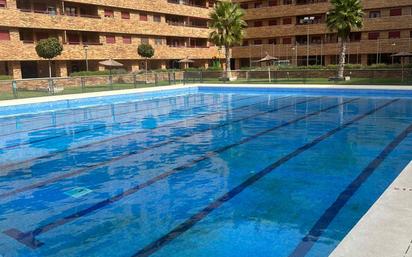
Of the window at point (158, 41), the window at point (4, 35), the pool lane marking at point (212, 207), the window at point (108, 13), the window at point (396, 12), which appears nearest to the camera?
the pool lane marking at point (212, 207)

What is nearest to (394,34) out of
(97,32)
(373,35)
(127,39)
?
(373,35)

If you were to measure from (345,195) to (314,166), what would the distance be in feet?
7.30

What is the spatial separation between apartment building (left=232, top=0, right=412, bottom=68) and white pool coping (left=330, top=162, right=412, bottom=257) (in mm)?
49427

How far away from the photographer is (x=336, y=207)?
746 centimetres

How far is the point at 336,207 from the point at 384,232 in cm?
202

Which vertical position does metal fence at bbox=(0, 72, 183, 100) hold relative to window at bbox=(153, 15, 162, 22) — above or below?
below

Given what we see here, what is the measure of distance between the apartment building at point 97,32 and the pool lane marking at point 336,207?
36.6m

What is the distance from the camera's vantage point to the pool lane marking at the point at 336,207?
5.93m

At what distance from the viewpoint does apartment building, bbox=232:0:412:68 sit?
5119 centimetres

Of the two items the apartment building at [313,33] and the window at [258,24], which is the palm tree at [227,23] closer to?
the apartment building at [313,33]

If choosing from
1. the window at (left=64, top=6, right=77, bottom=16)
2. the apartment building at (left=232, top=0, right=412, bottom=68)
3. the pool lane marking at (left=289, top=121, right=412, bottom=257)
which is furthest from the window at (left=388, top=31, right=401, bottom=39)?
the pool lane marking at (left=289, top=121, right=412, bottom=257)

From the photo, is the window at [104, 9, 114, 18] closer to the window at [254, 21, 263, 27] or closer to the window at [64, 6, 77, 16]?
the window at [64, 6, 77, 16]

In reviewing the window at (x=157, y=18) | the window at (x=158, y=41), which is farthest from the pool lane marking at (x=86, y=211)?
the window at (x=157, y=18)

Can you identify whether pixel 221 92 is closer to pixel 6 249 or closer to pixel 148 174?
pixel 148 174
